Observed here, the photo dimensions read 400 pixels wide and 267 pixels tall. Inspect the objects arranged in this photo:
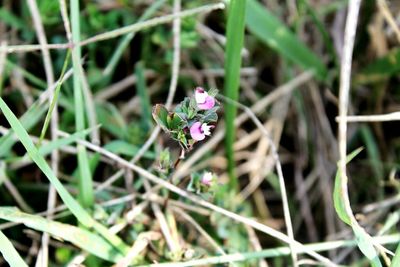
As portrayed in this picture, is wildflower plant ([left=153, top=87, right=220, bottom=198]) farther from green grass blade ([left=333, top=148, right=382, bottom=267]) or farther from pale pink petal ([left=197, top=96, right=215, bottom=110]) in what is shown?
green grass blade ([left=333, top=148, right=382, bottom=267])

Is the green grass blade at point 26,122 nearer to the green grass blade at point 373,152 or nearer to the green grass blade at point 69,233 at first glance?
the green grass blade at point 69,233

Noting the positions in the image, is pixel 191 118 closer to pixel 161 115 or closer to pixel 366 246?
pixel 161 115

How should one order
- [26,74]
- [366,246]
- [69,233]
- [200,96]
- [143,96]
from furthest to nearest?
[143,96]
[26,74]
[69,233]
[366,246]
[200,96]

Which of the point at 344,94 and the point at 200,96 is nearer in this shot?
the point at 200,96

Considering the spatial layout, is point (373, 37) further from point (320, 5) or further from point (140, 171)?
point (140, 171)

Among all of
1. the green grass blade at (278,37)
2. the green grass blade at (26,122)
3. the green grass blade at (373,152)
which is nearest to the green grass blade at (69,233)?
the green grass blade at (26,122)

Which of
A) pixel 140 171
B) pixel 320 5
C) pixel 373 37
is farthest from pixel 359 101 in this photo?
pixel 140 171

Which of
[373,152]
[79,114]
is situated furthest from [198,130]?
[373,152]
